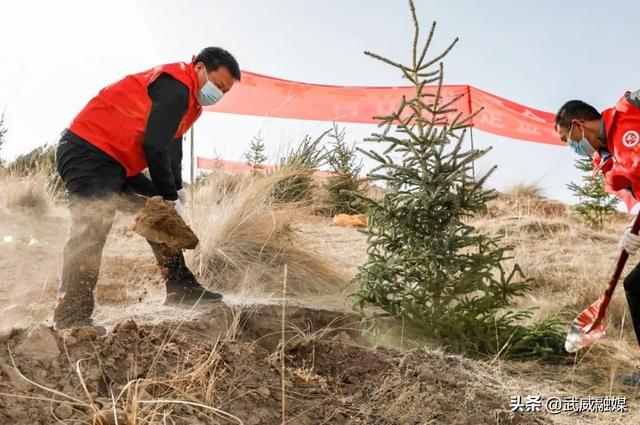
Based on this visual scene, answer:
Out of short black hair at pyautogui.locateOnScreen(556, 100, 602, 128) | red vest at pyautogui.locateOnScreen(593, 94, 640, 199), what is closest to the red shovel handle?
red vest at pyautogui.locateOnScreen(593, 94, 640, 199)

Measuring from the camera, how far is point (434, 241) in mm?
3967

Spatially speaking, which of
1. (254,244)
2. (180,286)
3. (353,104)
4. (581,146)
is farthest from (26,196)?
(581,146)

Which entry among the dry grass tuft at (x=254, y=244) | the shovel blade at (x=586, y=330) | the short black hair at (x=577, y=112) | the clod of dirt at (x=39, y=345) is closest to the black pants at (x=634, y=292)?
the shovel blade at (x=586, y=330)

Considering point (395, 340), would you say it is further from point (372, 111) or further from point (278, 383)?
point (372, 111)

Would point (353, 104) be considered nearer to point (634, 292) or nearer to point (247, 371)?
point (634, 292)

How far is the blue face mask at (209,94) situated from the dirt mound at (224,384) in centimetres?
187

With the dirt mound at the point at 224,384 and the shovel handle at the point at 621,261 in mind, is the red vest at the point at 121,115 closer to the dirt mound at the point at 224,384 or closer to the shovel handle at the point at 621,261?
the dirt mound at the point at 224,384

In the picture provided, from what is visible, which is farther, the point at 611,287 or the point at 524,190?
the point at 524,190

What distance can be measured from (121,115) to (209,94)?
2.09ft

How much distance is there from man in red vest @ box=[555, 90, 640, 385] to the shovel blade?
0.22 metres

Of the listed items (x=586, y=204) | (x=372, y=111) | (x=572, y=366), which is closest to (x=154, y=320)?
(x=572, y=366)

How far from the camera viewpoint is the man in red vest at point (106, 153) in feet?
12.8

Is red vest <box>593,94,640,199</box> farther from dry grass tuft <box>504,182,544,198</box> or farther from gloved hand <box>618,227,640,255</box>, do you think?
dry grass tuft <box>504,182,544,198</box>

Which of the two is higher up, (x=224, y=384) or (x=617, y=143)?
(x=617, y=143)
